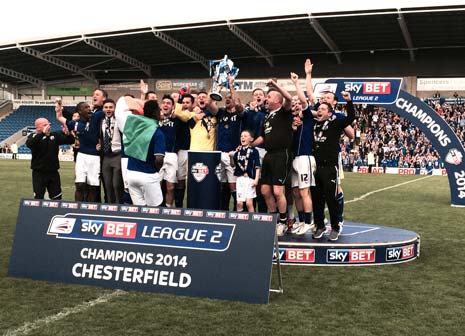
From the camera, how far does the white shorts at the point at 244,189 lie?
8406mm

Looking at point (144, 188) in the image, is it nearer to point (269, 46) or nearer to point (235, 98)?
point (235, 98)

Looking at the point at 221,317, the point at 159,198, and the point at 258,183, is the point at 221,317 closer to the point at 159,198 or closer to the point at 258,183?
the point at 159,198

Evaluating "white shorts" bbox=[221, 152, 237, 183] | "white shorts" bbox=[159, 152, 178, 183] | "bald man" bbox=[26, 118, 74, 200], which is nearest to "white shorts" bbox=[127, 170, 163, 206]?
"white shorts" bbox=[221, 152, 237, 183]

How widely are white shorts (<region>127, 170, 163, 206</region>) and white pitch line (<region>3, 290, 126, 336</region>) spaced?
1229 millimetres

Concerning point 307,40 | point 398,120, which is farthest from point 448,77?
point 307,40

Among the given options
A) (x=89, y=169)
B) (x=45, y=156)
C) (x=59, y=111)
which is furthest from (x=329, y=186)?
(x=45, y=156)

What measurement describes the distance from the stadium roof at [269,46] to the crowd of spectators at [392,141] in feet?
8.87

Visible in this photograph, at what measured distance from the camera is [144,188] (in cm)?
634

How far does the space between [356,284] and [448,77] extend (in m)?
36.2

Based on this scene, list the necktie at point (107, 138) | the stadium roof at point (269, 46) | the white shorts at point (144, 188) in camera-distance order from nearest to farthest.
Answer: the white shorts at point (144, 188) → the necktie at point (107, 138) → the stadium roof at point (269, 46)

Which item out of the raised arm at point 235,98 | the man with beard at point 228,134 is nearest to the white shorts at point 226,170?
the man with beard at point 228,134

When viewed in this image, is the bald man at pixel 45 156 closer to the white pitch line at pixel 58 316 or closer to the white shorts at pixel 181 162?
the white shorts at pixel 181 162

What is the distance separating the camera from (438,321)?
191 inches

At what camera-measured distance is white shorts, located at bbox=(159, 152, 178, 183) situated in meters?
Answer: 9.09
